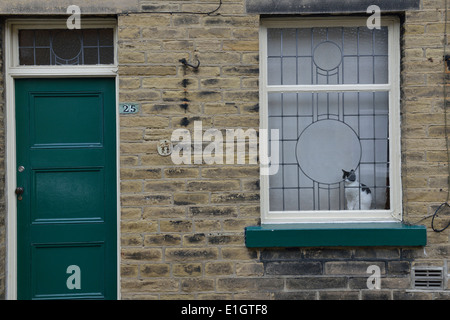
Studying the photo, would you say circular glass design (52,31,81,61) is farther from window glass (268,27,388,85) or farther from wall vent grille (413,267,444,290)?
wall vent grille (413,267,444,290)

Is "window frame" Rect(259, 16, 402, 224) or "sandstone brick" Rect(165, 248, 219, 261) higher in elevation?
"window frame" Rect(259, 16, 402, 224)

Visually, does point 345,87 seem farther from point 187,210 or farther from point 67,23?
point 67,23

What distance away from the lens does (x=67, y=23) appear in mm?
4625

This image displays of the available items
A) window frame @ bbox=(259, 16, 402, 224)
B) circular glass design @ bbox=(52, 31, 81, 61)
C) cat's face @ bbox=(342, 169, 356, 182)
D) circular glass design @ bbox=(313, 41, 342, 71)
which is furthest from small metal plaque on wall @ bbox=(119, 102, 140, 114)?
cat's face @ bbox=(342, 169, 356, 182)

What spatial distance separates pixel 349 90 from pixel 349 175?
0.79 m

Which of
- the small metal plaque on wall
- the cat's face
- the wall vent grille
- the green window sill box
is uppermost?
the small metal plaque on wall

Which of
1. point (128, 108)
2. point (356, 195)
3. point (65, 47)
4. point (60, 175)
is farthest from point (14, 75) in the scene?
point (356, 195)

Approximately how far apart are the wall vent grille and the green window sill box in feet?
0.84

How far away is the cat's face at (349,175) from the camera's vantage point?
15.4 ft

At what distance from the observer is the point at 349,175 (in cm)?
471

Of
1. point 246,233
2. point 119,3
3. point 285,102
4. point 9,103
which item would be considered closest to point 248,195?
point 246,233

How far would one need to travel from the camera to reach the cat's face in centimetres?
471

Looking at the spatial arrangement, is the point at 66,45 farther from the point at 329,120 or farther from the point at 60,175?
the point at 329,120

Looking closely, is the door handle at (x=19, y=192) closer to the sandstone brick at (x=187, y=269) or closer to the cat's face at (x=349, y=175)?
the sandstone brick at (x=187, y=269)
